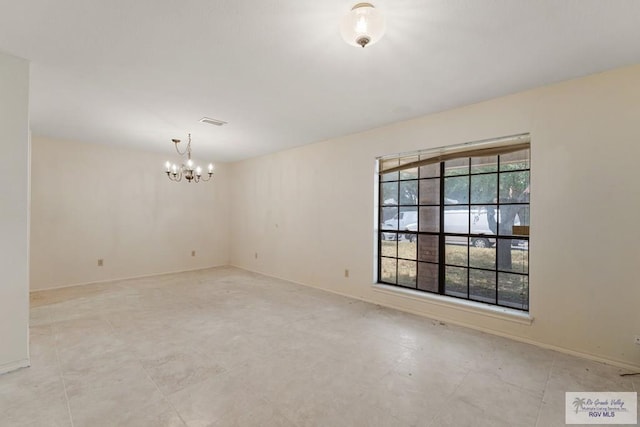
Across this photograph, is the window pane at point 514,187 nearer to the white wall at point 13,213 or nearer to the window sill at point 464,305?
Answer: the window sill at point 464,305

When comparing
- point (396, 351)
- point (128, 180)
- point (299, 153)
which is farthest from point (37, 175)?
point (396, 351)

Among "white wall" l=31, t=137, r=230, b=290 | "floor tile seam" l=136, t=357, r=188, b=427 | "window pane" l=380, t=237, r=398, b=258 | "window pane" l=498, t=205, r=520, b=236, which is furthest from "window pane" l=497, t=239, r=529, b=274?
"white wall" l=31, t=137, r=230, b=290

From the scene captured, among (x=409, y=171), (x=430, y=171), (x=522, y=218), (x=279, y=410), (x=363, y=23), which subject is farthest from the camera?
(x=409, y=171)

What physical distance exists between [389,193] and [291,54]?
2.51 m

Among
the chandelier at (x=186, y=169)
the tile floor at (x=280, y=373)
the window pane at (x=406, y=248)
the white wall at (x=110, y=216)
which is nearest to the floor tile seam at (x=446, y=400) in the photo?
the tile floor at (x=280, y=373)

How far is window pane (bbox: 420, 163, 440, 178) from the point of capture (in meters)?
3.71

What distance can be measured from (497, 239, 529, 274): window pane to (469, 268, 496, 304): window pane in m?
0.17

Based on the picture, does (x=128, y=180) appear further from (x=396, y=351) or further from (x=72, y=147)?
(x=396, y=351)

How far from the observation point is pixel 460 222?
3537 millimetres

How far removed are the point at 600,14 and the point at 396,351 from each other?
286 centimetres

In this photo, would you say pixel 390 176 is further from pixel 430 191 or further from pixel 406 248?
pixel 406 248

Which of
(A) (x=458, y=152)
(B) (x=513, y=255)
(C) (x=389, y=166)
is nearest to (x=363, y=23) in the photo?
(A) (x=458, y=152)

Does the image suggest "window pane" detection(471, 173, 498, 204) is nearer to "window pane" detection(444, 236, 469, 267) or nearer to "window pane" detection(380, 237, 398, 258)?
"window pane" detection(444, 236, 469, 267)

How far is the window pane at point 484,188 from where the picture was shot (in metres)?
3.28
